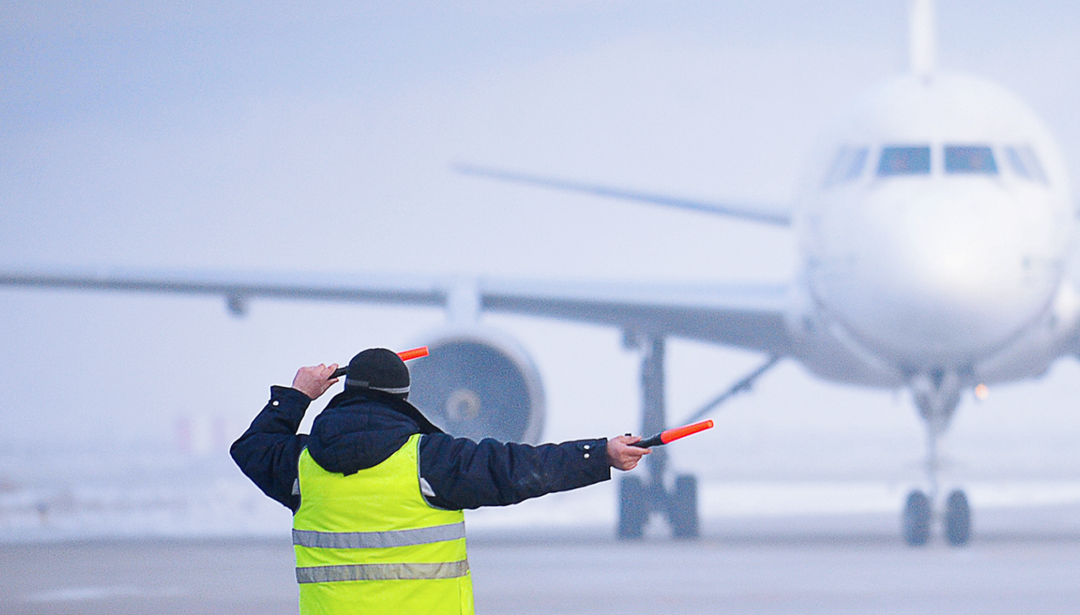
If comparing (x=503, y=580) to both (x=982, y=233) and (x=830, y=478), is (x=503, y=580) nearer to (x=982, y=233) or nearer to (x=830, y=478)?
(x=982, y=233)

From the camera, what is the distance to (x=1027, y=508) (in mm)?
19500

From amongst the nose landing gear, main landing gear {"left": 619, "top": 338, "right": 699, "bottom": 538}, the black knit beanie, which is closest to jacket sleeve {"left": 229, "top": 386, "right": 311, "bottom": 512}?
the black knit beanie

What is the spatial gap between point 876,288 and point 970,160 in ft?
4.00

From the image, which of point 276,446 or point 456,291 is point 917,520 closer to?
point 456,291

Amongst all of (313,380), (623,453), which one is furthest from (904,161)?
(623,453)

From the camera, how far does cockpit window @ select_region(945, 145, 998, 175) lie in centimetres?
1185

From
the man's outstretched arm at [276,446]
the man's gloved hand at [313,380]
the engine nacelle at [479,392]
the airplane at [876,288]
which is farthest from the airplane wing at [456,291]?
the man's outstretched arm at [276,446]

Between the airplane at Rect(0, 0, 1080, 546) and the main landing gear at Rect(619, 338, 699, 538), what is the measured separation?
0.15 feet

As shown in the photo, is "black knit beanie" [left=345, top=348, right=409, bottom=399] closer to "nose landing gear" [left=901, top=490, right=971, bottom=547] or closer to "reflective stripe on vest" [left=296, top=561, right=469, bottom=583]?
"reflective stripe on vest" [left=296, top=561, right=469, bottom=583]

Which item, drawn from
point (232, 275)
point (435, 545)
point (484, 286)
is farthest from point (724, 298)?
point (435, 545)

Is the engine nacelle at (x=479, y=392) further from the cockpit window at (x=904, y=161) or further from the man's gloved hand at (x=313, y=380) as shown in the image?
the man's gloved hand at (x=313, y=380)

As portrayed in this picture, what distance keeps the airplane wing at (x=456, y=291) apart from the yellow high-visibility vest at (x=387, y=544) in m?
9.28

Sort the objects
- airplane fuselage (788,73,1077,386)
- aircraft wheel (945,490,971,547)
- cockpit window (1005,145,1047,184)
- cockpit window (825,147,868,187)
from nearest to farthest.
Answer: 1. airplane fuselage (788,73,1077,386)
2. aircraft wheel (945,490,971,547)
3. cockpit window (1005,145,1047,184)
4. cockpit window (825,147,868,187)

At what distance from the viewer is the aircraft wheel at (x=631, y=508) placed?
1491 centimetres
